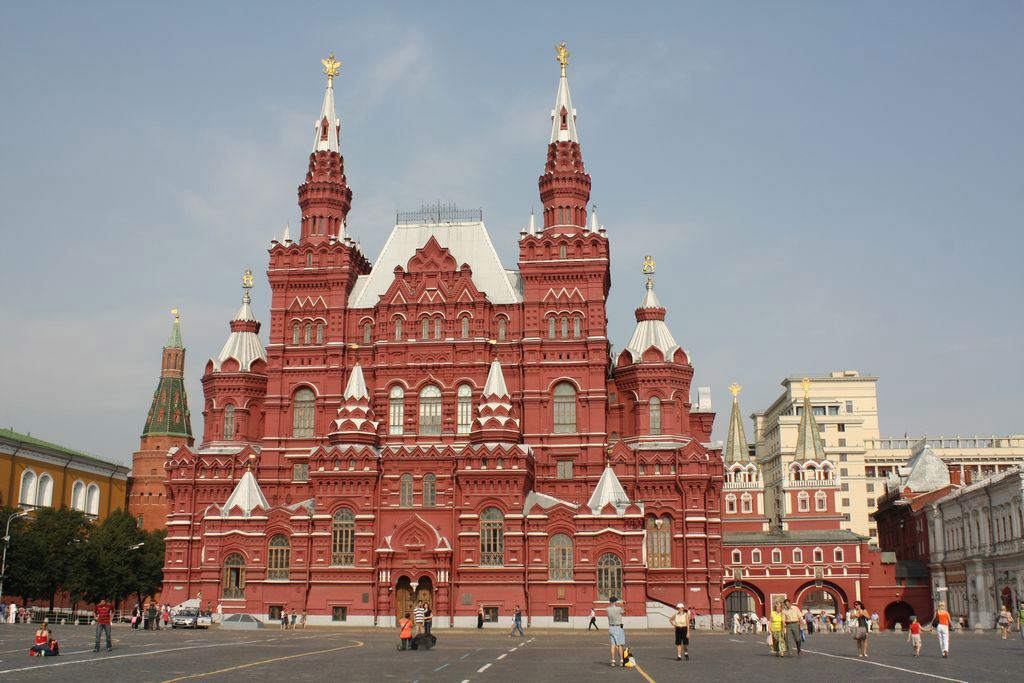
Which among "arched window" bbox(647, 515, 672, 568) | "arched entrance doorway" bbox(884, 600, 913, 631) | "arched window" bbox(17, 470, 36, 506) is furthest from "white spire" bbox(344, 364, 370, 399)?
"arched entrance doorway" bbox(884, 600, 913, 631)

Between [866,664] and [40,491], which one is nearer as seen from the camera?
[866,664]

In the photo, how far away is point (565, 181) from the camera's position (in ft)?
259

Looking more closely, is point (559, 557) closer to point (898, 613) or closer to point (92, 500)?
point (898, 613)

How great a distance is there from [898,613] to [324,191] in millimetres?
61878

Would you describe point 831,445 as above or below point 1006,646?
above

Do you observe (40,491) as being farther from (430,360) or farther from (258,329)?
(430,360)

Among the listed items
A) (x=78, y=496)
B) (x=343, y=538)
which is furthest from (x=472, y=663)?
(x=78, y=496)

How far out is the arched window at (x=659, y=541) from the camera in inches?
2805

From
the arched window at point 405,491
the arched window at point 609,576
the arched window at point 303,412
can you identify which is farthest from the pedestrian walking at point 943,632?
the arched window at point 303,412

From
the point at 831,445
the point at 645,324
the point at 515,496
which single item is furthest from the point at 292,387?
the point at 831,445

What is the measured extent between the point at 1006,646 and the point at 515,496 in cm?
3223

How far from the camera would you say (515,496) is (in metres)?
68.6

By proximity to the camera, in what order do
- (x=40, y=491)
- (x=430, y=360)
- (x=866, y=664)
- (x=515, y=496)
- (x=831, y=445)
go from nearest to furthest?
(x=866, y=664), (x=515, y=496), (x=430, y=360), (x=40, y=491), (x=831, y=445)

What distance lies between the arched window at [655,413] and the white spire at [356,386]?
20.3 meters
